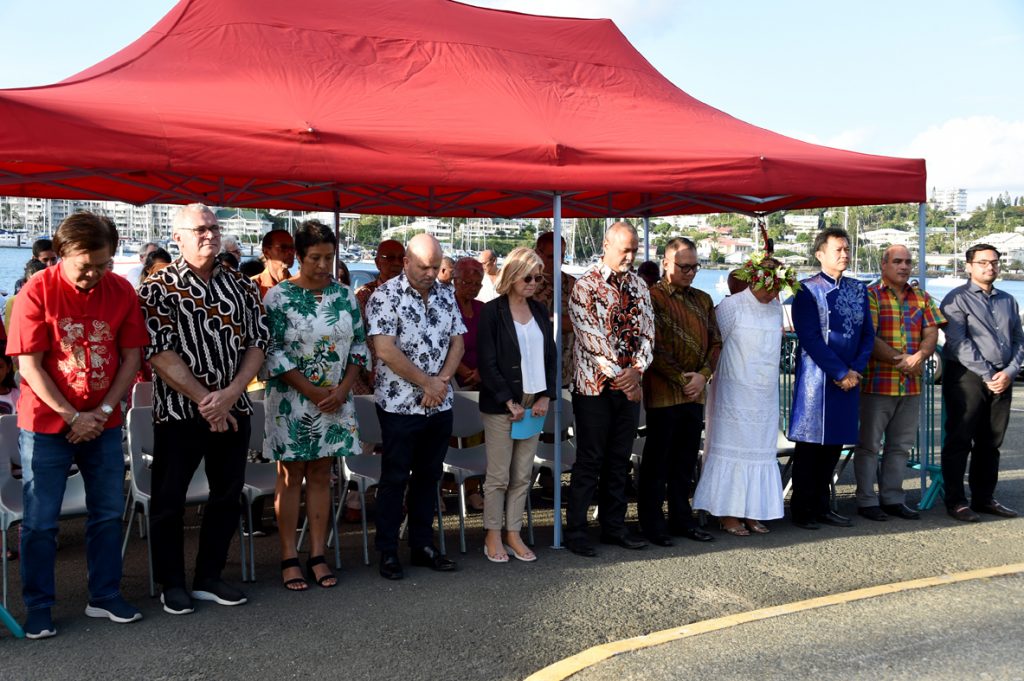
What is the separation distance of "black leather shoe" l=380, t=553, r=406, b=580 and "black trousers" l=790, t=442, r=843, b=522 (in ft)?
9.80

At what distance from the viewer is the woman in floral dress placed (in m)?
5.19

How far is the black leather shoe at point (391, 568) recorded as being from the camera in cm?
550

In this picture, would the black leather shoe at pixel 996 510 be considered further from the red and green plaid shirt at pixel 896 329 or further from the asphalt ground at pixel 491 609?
the red and green plaid shirt at pixel 896 329

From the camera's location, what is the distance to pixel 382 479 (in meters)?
5.59

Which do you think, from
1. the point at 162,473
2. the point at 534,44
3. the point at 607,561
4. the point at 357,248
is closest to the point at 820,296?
the point at 607,561

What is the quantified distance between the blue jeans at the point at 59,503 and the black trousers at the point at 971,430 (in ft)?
18.8

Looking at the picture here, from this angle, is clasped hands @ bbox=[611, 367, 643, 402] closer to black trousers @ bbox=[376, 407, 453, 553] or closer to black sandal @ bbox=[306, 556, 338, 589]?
black trousers @ bbox=[376, 407, 453, 553]

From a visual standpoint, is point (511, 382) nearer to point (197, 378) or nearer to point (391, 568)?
point (391, 568)

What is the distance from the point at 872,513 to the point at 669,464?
1.75 metres

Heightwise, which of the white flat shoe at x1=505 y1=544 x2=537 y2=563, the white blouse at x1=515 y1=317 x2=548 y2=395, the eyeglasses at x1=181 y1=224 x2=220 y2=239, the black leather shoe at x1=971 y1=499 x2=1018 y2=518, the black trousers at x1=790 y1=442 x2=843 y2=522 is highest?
the eyeglasses at x1=181 y1=224 x2=220 y2=239

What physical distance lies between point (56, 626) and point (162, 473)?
0.85 meters

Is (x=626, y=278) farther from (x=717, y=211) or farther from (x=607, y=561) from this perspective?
(x=717, y=211)

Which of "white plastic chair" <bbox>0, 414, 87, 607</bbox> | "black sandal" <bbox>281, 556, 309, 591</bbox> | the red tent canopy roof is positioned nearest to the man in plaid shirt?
the red tent canopy roof

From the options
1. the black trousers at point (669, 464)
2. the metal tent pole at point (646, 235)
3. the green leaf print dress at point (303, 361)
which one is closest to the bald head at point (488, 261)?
the metal tent pole at point (646, 235)
